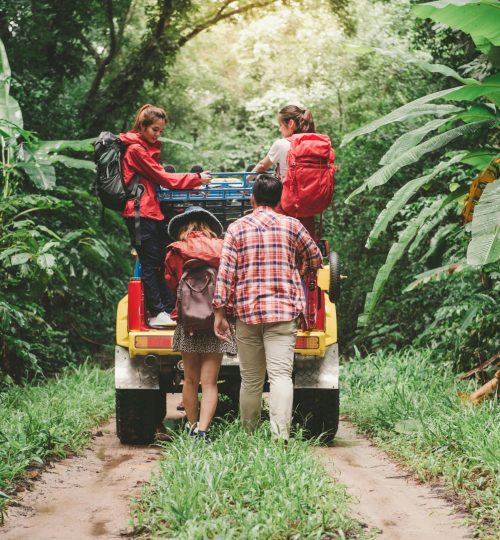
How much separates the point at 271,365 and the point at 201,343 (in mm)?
614

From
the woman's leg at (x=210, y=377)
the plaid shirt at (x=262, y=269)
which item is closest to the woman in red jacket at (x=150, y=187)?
the woman's leg at (x=210, y=377)

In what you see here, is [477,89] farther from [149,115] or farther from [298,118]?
[149,115]

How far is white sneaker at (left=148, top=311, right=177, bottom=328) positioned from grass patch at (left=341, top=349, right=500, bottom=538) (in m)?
1.93

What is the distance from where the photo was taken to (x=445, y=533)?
13.7 ft

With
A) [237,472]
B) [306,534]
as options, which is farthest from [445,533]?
[237,472]

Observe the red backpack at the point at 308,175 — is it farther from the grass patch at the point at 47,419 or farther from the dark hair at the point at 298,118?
the grass patch at the point at 47,419

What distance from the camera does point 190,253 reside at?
5.93 m

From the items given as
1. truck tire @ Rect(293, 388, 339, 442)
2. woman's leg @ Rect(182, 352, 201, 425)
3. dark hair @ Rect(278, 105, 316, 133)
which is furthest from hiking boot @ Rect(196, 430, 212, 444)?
dark hair @ Rect(278, 105, 316, 133)

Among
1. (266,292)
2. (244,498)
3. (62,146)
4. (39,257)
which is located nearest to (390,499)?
(244,498)

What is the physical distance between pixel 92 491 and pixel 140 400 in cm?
136

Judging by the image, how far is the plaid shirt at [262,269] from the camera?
5.52 metres

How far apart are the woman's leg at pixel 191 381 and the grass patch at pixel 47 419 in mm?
928

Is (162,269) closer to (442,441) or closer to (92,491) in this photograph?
(92,491)

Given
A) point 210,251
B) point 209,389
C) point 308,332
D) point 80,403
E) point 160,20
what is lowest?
point 80,403
